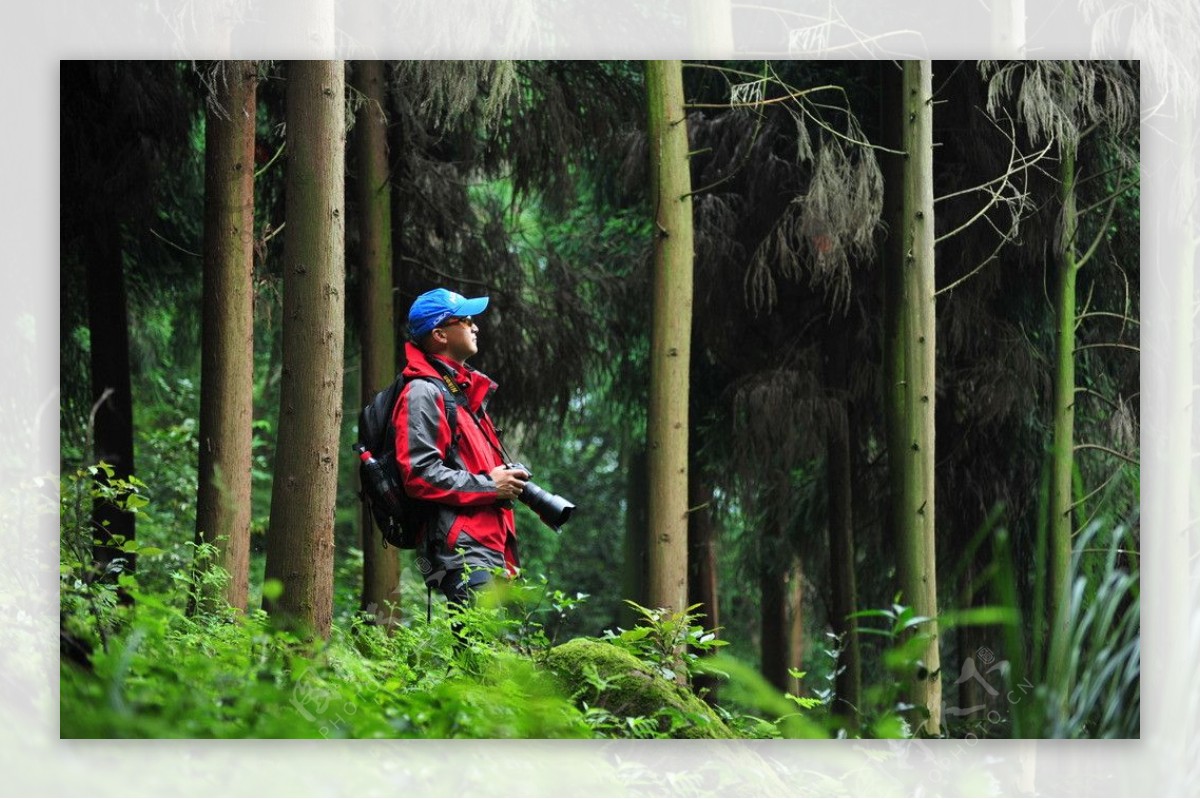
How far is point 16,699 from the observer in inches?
136

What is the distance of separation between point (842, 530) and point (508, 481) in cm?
211

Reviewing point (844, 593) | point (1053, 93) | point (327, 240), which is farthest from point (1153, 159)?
point (327, 240)

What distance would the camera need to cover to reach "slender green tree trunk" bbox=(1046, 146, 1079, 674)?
421 centimetres

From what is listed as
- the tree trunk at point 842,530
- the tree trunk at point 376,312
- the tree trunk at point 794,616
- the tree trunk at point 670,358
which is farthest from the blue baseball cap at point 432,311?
the tree trunk at point 794,616

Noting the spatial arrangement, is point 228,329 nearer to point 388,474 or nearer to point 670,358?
point 388,474

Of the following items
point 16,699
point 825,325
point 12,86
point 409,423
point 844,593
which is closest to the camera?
point 16,699

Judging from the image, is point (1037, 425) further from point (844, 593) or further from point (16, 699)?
point (16, 699)

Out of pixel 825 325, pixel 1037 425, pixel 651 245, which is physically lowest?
pixel 1037 425

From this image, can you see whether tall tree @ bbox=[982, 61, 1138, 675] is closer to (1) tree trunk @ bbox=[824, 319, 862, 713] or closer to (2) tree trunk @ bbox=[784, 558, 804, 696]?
(1) tree trunk @ bbox=[824, 319, 862, 713]

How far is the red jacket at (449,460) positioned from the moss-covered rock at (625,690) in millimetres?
359

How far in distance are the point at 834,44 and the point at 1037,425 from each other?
149 cm

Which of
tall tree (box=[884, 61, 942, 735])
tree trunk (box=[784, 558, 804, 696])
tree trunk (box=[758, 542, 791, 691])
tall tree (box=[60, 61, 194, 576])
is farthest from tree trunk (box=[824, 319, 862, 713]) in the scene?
tall tree (box=[60, 61, 194, 576])

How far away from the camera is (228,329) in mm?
4699

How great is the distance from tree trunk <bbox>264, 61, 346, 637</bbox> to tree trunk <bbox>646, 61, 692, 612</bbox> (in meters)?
1.20
